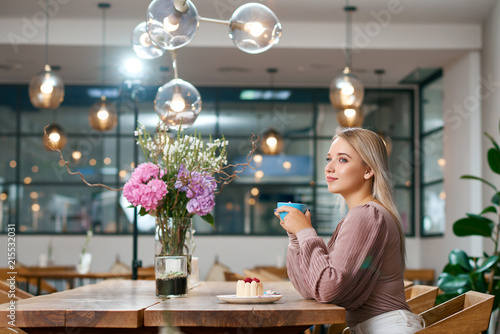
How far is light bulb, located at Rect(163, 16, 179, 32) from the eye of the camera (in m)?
2.67

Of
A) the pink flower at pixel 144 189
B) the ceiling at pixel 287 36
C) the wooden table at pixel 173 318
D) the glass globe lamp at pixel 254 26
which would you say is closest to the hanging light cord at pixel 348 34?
the ceiling at pixel 287 36

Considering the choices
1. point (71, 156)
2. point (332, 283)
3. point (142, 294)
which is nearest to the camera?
point (332, 283)

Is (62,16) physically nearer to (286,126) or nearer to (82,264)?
(82,264)

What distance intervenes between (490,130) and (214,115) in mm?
4025

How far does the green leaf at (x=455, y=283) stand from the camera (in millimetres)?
4762

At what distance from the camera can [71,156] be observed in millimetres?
9422

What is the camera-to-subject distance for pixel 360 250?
2002mm

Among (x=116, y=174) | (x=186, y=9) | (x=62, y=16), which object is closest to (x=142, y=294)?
(x=186, y=9)

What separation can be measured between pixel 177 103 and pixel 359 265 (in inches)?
60.6

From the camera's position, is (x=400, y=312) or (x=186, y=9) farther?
(x=186, y=9)

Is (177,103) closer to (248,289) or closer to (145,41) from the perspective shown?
(145,41)

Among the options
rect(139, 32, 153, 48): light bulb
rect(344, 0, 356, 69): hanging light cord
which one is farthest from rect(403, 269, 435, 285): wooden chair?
rect(139, 32, 153, 48): light bulb

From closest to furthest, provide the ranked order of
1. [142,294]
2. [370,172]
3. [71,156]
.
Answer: [370,172]
[142,294]
[71,156]

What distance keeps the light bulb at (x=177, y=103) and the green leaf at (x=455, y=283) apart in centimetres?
259
